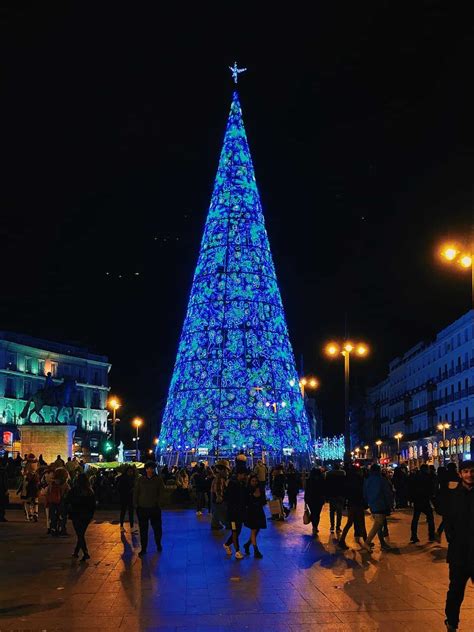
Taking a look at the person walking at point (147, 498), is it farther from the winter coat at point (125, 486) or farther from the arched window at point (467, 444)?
the arched window at point (467, 444)

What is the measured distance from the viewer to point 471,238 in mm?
19172

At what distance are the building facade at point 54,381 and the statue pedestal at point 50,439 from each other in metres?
38.3

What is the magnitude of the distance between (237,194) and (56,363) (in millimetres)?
62687

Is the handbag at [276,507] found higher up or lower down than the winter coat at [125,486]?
lower down

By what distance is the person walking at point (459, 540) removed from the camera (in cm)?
844

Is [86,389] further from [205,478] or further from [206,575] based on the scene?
[206,575]

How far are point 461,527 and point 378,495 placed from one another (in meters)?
8.29

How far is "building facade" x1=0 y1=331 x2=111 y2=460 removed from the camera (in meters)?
88.9

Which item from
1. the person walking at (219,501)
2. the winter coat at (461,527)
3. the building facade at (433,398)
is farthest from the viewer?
the building facade at (433,398)

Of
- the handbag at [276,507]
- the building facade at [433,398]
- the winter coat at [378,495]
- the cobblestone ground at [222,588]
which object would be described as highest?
the building facade at [433,398]

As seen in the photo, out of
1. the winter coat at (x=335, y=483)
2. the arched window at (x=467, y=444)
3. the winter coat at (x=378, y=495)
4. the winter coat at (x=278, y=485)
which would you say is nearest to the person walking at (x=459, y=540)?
the winter coat at (x=378, y=495)

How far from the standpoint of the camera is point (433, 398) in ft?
276

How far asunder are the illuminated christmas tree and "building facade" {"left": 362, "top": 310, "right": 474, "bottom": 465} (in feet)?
58.7

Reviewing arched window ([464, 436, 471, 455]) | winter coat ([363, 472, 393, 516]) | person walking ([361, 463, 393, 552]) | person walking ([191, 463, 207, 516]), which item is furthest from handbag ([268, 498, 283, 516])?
arched window ([464, 436, 471, 455])
